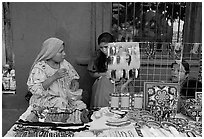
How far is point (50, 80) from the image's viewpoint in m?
2.21

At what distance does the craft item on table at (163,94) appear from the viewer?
5.74 feet

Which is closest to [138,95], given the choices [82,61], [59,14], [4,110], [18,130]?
[18,130]

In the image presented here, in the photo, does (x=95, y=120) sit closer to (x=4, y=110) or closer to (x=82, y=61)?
(x=82, y=61)

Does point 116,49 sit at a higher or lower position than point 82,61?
higher

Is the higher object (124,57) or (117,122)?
(124,57)

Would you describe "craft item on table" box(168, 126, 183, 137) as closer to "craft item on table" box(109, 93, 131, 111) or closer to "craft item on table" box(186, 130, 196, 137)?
"craft item on table" box(186, 130, 196, 137)

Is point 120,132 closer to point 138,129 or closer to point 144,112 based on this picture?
point 138,129

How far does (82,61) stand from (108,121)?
69.3 inches

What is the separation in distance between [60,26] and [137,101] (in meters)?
1.79

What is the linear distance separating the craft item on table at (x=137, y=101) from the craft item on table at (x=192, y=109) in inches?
11.3

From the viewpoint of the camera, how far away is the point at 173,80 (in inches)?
75.4

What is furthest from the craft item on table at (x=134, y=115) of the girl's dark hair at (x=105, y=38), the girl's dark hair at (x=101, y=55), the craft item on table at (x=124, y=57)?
the girl's dark hair at (x=105, y=38)

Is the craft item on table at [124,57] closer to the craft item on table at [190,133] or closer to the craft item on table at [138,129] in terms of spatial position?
the craft item on table at [138,129]

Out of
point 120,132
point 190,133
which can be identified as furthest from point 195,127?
point 120,132
